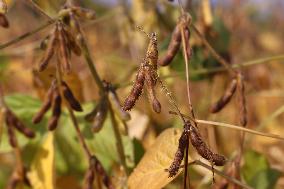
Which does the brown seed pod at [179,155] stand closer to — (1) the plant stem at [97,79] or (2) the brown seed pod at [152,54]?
(2) the brown seed pod at [152,54]

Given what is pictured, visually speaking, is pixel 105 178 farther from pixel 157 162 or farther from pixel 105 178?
pixel 157 162

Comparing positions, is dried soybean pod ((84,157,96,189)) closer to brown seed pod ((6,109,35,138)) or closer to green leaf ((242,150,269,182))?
brown seed pod ((6,109,35,138))

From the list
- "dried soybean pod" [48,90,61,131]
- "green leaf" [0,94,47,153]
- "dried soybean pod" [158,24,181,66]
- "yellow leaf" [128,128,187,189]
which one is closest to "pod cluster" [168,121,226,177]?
"yellow leaf" [128,128,187,189]

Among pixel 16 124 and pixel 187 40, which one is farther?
pixel 16 124

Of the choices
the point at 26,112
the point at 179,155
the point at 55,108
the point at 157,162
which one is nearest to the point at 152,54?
the point at 179,155

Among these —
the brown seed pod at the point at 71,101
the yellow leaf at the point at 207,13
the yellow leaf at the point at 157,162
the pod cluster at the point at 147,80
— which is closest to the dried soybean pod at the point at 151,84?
the pod cluster at the point at 147,80

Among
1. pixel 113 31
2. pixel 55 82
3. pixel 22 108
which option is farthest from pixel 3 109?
pixel 113 31
